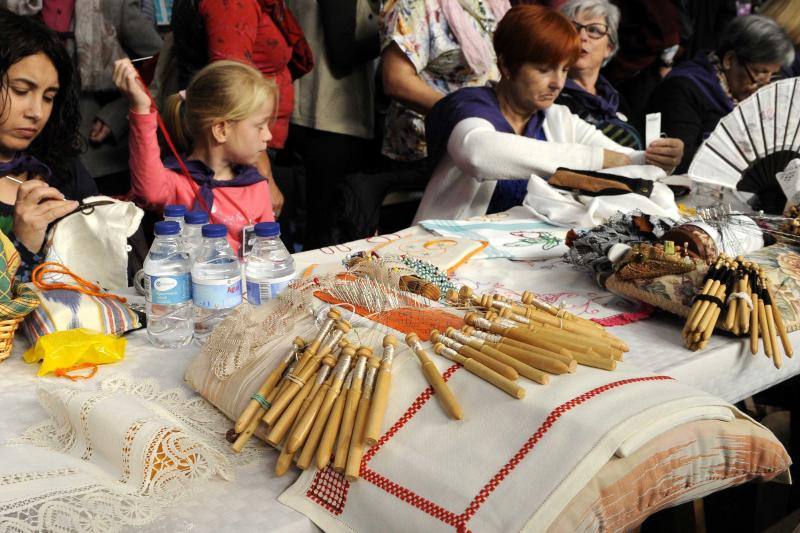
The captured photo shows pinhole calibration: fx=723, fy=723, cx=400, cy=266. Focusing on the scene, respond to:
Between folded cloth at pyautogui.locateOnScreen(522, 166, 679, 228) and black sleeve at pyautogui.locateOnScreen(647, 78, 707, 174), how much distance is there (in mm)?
1244

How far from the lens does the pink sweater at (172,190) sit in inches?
82.4

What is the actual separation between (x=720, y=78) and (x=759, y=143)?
4.80ft

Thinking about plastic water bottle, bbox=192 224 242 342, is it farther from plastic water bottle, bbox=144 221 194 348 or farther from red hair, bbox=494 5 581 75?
red hair, bbox=494 5 581 75

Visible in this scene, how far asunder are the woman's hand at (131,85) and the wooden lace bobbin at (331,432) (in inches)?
54.1

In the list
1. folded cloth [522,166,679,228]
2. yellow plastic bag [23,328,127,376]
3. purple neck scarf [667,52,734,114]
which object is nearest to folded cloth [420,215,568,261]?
folded cloth [522,166,679,228]

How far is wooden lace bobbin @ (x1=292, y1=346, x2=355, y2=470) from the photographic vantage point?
0.97 metres

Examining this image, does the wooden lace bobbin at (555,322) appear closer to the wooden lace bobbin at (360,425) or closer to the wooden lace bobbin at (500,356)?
the wooden lace bobbin at (500,356)

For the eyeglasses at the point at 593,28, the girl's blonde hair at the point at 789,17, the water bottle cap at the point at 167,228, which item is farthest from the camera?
the girl's blonde hair at the point at 789,17

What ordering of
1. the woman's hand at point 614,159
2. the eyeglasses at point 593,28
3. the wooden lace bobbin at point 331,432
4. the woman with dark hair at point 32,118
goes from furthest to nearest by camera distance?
the eyeglasses at point 593,28, the woman's hand at point 614,159, the woman with dark hair at point 32,118, the wooden lace bobbin at point 331,432

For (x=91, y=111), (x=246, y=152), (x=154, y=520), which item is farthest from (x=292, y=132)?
(x=154, y=520)

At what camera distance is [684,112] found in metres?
3.35

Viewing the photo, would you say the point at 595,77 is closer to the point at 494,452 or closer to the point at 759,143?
the point at 759,143

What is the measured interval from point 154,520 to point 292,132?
8.78 ft

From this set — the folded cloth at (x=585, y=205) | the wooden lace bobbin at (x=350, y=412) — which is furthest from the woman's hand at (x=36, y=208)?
the folded cloth at (x=585, y=205)
